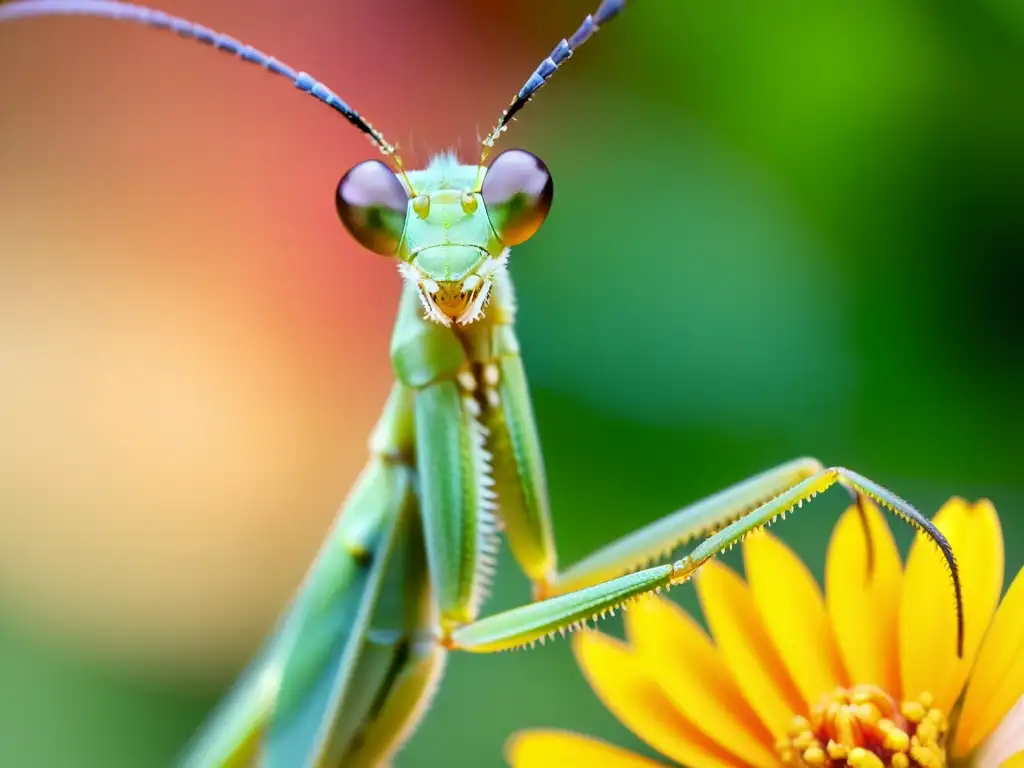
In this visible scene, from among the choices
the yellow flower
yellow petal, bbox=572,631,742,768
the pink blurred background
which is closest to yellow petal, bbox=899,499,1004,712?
the yellow flower

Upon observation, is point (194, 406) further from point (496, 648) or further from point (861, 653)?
point (861, 653)

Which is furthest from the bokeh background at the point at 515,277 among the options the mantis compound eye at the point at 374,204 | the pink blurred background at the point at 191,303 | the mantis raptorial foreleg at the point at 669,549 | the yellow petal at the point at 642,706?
the yellow petal at the point at 642,706

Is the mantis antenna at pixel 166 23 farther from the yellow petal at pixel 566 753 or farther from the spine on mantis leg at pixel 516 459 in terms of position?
the yellow petal at pixel 566 753

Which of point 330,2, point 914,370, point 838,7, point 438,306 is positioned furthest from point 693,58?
point 438,306

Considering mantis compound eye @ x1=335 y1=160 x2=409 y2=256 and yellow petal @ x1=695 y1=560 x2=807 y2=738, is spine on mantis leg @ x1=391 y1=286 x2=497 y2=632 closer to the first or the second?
mantis compound eye @ x1=335 y1=160 x2=409 y2=256

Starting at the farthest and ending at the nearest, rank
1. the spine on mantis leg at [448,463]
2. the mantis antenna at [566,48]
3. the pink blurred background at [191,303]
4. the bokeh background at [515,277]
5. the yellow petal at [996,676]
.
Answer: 1. the pink blurred background at [191,303]
2. the bokeh background at [515,277]
3. the spine on mantis leg at [448,463]
4. the mantis antenna at [566,48]
5. the yellow petal at [996,676]

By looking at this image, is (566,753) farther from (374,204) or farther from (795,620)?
(374,204)

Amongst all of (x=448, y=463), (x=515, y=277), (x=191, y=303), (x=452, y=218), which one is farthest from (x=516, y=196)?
(x=191, y=303)
